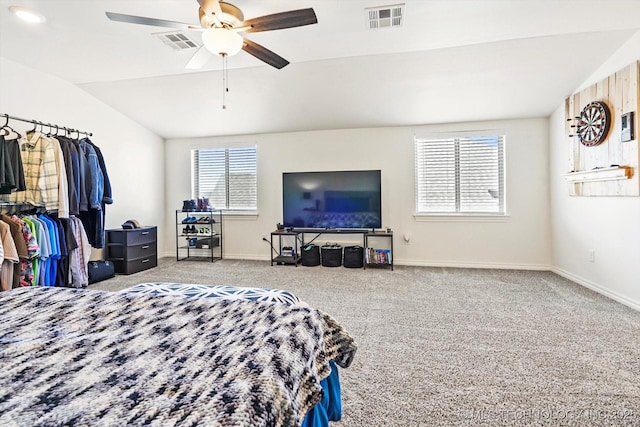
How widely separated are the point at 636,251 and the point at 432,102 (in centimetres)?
266

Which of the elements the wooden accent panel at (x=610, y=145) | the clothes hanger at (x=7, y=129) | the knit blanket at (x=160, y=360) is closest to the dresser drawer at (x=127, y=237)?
the clothes hanger at (x=7, y=129)

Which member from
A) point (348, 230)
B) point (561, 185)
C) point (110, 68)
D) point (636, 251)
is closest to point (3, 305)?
point (110, 68)

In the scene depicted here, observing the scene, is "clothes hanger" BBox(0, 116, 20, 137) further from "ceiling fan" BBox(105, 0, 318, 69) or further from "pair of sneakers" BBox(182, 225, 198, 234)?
"pair of sneakers" BBox(182, 225, 198, 234)

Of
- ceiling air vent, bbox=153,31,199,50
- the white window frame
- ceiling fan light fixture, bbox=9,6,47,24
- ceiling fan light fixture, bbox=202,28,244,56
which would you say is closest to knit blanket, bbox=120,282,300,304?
ceiling fan light fixture, bbox=202,28,244,56

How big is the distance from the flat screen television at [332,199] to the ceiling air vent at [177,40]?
231cm

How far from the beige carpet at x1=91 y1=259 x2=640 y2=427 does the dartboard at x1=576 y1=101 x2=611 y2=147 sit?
1654mm

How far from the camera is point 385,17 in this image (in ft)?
9.11

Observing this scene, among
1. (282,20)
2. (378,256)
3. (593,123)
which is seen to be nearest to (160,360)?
(282,20)

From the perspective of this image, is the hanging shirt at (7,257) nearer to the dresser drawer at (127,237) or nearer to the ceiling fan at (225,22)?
the dresser drawer at (127,237)

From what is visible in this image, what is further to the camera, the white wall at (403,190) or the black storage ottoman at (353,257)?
the black storage ottoman at (353,257)

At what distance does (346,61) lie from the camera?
3.65 metres

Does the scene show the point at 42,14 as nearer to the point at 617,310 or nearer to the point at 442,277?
the point at 442,277

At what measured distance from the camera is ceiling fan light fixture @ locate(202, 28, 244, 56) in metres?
2.18

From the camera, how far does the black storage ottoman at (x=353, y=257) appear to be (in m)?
4.84
